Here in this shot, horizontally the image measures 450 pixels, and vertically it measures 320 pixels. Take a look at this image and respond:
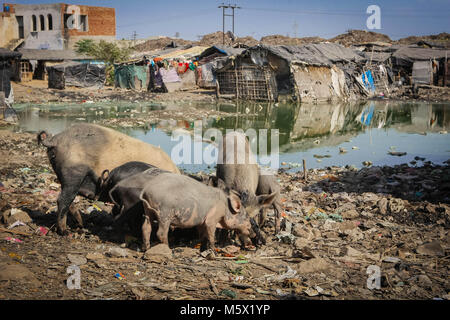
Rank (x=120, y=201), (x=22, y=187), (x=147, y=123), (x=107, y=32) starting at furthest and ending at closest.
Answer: (x=107, y=32) < (x=147, y=123) < (x=22, y=187) < (x=120, y=201)

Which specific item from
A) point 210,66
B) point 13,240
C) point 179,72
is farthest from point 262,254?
point 210,66

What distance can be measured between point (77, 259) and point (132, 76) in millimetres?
29851

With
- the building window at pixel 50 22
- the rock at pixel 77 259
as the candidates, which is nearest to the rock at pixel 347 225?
the rock at pixel 77 259

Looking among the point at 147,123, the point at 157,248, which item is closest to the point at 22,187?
the point at 157,248

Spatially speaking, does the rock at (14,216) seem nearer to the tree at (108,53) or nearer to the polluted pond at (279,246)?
the polluted pond at (279,246)

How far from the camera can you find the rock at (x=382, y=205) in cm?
654

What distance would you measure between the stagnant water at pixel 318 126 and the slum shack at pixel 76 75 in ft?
31.4

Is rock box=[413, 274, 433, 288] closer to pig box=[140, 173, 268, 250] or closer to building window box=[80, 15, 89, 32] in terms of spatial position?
pig box=[140, 173, 268, 250]

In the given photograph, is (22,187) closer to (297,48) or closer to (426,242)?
(426,242)

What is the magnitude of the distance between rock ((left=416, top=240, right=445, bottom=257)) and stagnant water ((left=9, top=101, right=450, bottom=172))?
204 inches

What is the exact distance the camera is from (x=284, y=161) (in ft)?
34.8

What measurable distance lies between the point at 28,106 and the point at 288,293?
21.2m

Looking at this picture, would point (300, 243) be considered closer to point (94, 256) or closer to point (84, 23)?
point (94, 256)
